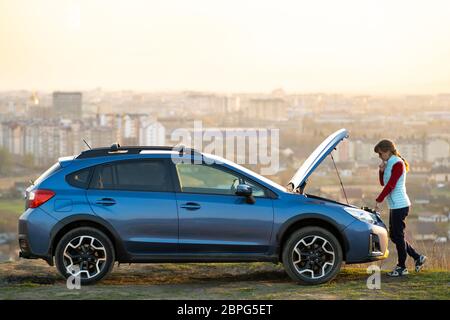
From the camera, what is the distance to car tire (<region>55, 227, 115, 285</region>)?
995 centimetres

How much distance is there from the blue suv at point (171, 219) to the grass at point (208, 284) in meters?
0.32

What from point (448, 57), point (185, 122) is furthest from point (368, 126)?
point (448, 57)

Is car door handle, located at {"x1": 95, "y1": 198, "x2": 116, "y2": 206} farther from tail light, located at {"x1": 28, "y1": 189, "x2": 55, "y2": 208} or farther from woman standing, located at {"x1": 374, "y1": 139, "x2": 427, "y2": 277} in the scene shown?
woman standing, located at {"x1": 374, "y1": 139, "x2": 427, "y2": 277}

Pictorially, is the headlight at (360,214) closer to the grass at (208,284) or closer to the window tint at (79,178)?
the grass at (208,284)

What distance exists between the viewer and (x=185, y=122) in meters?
104

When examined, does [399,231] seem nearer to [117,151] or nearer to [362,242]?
[362,242]

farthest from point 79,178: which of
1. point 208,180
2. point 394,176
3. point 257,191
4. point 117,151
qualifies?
point 394,176

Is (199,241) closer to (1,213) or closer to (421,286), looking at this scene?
(421,286)

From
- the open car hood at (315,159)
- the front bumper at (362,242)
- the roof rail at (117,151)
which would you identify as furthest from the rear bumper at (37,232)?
the front bumper at (362,242)

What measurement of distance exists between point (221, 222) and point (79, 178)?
1.59 m

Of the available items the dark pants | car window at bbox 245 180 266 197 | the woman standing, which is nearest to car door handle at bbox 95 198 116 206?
car window at bbox 245 180 266 197
